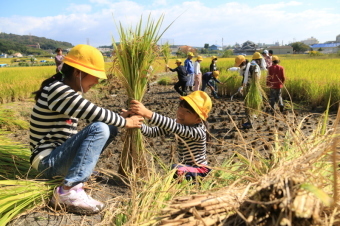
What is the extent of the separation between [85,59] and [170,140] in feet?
8.73

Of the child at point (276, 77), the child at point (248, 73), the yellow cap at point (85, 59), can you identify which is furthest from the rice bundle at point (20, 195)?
the child at point (276, 77)

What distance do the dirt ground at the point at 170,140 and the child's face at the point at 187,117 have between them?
31cm

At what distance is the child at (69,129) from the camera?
2062 mm

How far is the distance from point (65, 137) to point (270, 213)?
5.56ft

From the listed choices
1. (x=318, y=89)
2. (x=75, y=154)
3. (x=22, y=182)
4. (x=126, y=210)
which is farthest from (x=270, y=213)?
(x=318, y=89)

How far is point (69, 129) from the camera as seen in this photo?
2291mm

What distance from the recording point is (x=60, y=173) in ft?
7.10

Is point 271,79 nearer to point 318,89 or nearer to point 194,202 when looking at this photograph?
point 318,89

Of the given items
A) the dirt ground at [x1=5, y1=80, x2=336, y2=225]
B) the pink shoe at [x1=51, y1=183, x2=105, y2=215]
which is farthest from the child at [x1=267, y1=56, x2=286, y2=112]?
the pink shoe at [x1=51, y1=183, x2=105, y2=215]

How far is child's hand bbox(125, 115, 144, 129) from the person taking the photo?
242 cm

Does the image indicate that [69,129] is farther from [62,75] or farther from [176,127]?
[176,127]

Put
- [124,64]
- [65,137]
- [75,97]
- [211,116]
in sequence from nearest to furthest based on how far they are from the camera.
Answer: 1. [75,97]
2. [65,137]
3. [124,64]
4. [211,116]

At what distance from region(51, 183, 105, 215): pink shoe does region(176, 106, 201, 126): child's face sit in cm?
104

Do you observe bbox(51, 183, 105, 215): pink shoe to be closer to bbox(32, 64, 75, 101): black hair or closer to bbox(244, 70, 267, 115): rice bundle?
bbox(32, 64, 75, 101): black hair
